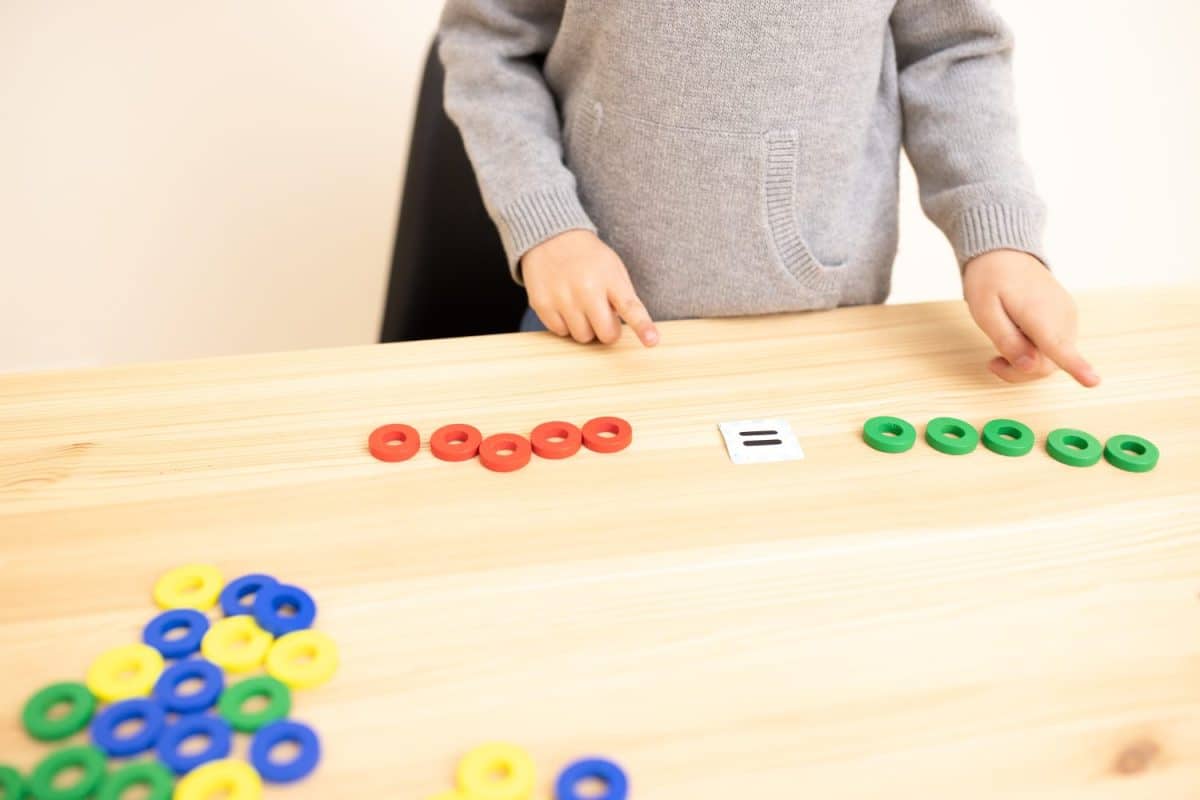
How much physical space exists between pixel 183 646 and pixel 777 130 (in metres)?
0.59

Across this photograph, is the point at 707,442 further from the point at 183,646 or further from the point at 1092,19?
the point at 1092,19

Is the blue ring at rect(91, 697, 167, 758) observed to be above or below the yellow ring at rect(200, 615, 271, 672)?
above

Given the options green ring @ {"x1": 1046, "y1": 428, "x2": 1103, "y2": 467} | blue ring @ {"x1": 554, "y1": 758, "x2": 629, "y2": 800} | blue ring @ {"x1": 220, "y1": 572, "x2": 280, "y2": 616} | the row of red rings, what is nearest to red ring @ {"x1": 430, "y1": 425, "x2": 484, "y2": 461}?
the row of red rings

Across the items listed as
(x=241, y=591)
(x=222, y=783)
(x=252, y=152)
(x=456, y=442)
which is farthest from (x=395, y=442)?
(x=252, y=152)

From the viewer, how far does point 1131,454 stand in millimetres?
551

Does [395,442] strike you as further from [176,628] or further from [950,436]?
[950,436]

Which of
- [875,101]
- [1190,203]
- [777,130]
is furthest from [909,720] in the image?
[1190,203]

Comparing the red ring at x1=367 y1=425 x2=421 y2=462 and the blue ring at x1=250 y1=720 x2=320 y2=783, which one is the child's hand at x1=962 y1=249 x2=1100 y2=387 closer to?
the red ring at x1=367 y1=425 x2=421 y2=462

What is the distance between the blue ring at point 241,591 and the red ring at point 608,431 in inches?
8.1

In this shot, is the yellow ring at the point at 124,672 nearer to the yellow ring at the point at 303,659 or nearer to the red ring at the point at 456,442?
the yellow ring at the point at 303,659

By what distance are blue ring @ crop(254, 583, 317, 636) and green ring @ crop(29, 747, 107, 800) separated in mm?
83

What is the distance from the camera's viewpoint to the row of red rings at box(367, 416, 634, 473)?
54 cm

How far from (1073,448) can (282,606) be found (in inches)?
18.6

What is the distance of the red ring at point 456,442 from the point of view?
0.55 m
